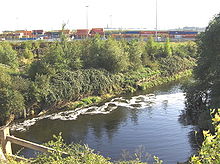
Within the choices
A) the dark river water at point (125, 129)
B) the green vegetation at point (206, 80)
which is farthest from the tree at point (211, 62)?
the dark river water at point (125, 129)

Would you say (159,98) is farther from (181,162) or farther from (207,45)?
(181,162)

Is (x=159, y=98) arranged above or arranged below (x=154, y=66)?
below

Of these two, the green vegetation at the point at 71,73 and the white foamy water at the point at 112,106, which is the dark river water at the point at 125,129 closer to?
the white foamy water at the point at 112,106

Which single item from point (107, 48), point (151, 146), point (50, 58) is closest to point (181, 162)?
point (151, 146)

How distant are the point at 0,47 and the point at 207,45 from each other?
34913mm

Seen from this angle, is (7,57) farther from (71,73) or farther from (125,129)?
(125,129)

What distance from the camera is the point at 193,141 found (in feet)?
75.7

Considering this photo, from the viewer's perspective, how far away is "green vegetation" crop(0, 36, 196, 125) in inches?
1220

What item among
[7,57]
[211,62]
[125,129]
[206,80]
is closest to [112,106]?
[125,129]

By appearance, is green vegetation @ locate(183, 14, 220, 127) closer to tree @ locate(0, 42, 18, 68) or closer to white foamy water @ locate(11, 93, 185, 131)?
white foamy water @ locate(11, 93, 185, 131)

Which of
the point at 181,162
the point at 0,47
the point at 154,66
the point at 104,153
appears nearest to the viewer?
the point at 181,162

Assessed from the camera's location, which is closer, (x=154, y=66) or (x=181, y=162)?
(x=181, y=162)

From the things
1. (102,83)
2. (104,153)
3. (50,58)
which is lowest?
(104,153)

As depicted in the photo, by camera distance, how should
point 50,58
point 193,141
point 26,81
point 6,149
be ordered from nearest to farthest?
point 6,149
point 193,141
point 26,81
point 50,58
